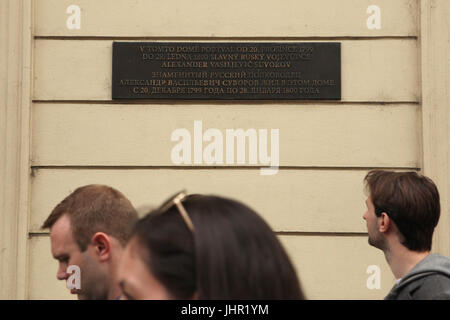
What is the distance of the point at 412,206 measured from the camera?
3.42 m

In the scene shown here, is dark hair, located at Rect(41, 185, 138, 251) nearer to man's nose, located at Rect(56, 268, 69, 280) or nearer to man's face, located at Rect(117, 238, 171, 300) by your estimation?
man's nose, located at Rect(56, 268, 69, 280)

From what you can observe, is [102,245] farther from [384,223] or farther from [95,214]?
[384,223]

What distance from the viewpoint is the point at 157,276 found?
1.67 meters

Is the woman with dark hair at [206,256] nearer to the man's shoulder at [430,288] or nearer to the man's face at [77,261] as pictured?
the man's face at [77,261]

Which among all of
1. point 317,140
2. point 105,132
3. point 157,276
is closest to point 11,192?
point 105,132

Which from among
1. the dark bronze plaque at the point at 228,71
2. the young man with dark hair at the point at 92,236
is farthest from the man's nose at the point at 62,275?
the dark bronze plaque at the point at 228,71

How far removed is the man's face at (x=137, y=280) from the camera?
5.50 ft

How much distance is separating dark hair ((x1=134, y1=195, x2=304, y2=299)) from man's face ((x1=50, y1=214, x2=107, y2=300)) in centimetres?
131

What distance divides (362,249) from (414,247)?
188cm

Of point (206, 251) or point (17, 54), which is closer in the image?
point (206, 251)

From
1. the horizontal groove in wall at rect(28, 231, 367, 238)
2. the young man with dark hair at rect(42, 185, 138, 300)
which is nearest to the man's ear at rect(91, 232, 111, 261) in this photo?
the young man with dark hair at rect(42, 185, 138, 300)

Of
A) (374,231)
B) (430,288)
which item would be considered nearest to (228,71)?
(374,231)

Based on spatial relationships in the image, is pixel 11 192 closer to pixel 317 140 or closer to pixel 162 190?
pixel 162 190

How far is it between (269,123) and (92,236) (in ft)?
8.41
